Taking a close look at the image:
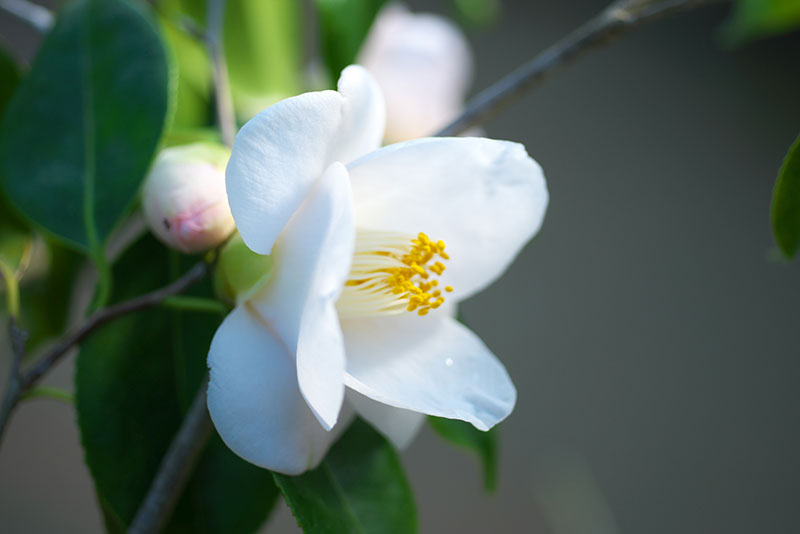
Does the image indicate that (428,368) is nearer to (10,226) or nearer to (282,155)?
(282,155)

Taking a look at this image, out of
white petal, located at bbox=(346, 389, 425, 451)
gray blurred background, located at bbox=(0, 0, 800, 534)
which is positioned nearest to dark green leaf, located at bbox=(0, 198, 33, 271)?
white petal, located at bbox=(346, 389, 425, 451)

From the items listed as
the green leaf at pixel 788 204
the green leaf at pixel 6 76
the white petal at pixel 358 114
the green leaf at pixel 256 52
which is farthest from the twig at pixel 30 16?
the green leaf at pixel 788 204

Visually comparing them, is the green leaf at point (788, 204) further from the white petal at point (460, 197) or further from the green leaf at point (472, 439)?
the green leaf at point (472, 439)

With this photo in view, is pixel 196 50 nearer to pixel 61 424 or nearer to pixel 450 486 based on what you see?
pixel 61 424

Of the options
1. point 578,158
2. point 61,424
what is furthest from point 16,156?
point 578,158

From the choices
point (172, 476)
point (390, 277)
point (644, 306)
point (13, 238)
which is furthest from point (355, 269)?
point (644, 306)
